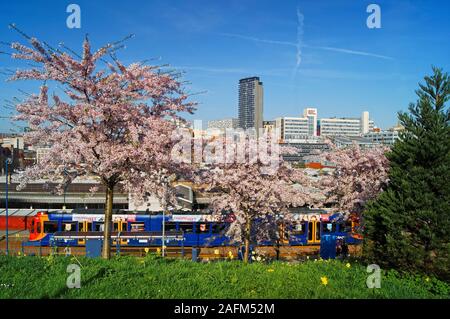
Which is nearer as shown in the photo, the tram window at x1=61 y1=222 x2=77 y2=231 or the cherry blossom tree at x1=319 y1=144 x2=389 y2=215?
the cherry blossom tree at x1=319 y1=144 x2=389 y2=215

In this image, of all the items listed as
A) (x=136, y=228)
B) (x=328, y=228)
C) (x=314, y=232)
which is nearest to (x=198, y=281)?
(x=136, y=228)

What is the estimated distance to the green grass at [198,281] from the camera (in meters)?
7.14

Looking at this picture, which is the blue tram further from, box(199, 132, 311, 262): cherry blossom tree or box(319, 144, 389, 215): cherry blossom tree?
box(199, 132, 311, 262): cherry blossom tree

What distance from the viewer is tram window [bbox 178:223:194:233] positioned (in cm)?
2494

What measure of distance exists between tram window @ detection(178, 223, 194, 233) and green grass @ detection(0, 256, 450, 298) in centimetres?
1526

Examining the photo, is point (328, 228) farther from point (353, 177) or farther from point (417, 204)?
point (417, 204)

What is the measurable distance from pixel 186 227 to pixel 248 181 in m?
9.21

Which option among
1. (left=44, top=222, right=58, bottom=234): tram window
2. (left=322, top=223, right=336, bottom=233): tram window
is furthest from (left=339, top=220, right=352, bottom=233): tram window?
(left=44, top=222, right=58, bottom=234): tram window

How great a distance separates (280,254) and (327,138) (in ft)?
27.7

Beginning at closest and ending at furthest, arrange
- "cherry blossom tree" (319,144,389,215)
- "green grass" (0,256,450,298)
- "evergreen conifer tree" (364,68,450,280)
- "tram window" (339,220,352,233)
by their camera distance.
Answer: "green grass" (0,256,450,298)
"evergreen conifer tree" (364,68,450,280)
"cherry blossom tree" (319,144,389,215)
"tram window" (339,220,352,233)

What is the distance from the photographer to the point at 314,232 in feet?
86.3

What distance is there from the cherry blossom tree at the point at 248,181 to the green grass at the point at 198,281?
24.7ft
